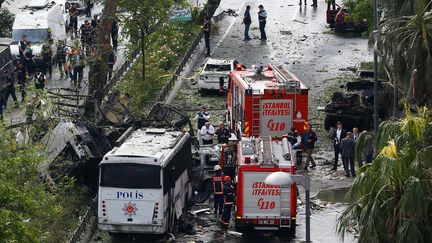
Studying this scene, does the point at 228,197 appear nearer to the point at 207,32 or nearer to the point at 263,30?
the point at 207,32

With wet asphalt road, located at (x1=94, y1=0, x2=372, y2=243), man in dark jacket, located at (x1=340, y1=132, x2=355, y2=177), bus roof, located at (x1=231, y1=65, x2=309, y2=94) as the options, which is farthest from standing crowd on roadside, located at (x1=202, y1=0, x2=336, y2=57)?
man in dark jacket, located at (x1=340, y1=132, x2=355, y2=177)

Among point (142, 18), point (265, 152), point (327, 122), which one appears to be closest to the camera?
point (265, 152)

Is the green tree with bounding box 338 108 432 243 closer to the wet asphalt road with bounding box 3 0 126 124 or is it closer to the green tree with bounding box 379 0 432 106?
the green tree with bounding box 379 0 432 106

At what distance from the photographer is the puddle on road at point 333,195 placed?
3781 centimetres

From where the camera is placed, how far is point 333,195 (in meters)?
38.3

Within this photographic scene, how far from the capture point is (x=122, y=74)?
52438 millimetres

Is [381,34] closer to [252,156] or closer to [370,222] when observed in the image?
[252,156]

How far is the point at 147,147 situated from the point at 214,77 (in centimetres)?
1609

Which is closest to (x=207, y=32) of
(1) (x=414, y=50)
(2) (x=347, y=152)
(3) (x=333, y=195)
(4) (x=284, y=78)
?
(4) (x=284, y=78)

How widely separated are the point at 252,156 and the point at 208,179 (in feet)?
13.8

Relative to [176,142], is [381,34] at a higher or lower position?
higher

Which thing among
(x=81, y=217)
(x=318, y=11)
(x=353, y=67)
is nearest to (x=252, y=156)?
(x=81, y=217)

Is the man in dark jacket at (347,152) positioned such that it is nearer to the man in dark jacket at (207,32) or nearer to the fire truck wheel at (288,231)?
the fire truck wheel at (288,231)

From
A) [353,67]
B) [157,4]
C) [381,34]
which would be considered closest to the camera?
[381,34]
